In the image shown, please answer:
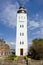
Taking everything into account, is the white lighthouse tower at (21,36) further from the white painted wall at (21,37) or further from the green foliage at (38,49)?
the green foliage at (38,49)

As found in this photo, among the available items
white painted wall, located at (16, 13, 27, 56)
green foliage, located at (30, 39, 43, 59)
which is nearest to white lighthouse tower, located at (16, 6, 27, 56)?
white painted wall, located at (16, 13, 27, 56)

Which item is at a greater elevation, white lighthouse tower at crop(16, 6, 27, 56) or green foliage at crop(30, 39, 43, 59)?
white lighthouse tower at crop(16, 6, 27, 56)

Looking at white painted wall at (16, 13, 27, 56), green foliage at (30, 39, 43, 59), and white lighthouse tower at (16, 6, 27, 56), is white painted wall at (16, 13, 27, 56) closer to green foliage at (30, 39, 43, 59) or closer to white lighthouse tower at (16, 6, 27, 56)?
white lighthouse tower at (16, 6, 27, 56)

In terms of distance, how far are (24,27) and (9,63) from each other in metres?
27.8

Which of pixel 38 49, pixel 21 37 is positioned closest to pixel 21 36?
pixel 21 37

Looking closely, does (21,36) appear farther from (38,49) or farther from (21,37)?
(38,49)

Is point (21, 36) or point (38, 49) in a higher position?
point (21, 36)

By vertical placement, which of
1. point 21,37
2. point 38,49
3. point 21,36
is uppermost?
point 21,36

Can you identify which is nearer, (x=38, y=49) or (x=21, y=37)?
(x=38, y=49)

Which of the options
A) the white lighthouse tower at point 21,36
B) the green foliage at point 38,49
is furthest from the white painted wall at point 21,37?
the green foliage at point 38,49

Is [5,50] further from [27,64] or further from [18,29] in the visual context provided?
[27,64]

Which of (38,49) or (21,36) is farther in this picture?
(21,36)

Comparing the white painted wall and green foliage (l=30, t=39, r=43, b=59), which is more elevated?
the white painted wall

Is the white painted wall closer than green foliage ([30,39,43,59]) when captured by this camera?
No
